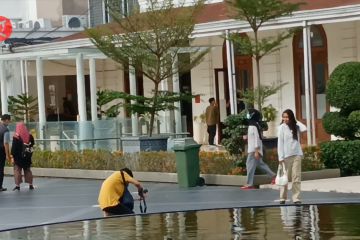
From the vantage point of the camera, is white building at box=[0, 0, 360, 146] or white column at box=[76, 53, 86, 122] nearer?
white building at box=[0, 0, 360, 146]

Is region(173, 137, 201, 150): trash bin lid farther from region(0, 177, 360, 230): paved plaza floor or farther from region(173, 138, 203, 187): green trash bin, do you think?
region(0, 177, 360, 230): paved plaza floor

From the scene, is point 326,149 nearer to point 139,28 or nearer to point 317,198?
point 317,198

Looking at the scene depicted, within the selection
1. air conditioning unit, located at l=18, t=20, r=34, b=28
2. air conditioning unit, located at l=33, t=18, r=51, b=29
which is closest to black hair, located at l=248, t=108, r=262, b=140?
air conditioning unit, located at l=33, t=18, r=51, b=29

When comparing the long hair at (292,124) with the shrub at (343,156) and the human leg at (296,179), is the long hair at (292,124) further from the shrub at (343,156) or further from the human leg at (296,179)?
the shrub at (343,156)

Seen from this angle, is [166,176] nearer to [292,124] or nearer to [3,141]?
[3,141]

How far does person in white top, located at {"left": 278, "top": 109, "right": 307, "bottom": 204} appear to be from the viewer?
699 inches

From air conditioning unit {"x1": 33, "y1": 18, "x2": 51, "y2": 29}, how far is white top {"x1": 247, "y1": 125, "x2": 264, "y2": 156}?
21.2 meters

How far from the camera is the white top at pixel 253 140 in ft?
67.3

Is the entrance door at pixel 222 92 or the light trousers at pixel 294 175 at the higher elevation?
the entrance door at pixel 222 92

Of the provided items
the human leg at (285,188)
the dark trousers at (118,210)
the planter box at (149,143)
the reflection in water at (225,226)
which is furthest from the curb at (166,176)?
Result: the dark trousers at (118,210)

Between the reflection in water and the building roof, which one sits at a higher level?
the building roof

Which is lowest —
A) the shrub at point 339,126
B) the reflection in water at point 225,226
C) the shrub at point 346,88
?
the reflection in water at point 225,226

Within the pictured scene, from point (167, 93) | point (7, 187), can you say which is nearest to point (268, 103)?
point (167, 93)

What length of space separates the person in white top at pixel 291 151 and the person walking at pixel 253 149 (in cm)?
259
